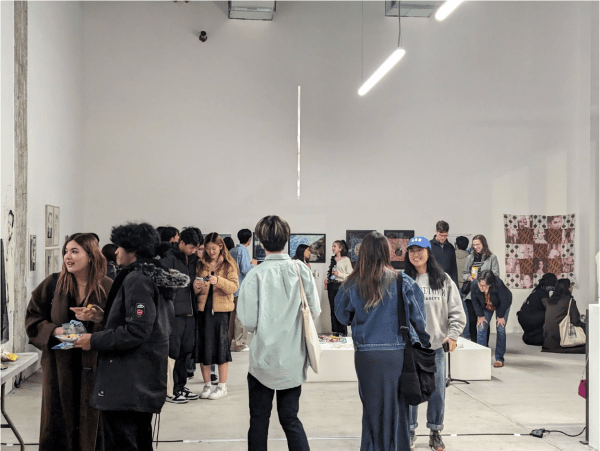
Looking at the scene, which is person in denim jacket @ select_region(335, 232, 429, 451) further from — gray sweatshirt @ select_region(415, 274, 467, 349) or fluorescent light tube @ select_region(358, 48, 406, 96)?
fluorescent light tube @ select_region(358, 48, 406, 96)

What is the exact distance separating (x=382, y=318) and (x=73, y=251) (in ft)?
6.18

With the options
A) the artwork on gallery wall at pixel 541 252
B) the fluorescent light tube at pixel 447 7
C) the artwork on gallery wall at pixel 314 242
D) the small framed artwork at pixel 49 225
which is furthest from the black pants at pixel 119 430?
the artwork on gallery wall at pixel 541 252

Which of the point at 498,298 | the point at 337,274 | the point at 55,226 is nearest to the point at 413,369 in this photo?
the point at 498,298

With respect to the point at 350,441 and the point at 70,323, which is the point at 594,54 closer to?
the point at 350,441

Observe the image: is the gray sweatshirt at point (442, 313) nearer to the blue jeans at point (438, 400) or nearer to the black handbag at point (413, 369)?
the blue jeans at point (438, 400)

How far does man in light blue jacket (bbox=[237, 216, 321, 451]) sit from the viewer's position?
3.60m

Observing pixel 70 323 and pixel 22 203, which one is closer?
pixel 70 323

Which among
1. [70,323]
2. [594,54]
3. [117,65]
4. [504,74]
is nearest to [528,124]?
[504,74]

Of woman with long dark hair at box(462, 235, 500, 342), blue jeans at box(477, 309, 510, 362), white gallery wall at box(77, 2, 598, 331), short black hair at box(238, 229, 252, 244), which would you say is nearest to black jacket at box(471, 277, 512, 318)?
blue jeans at box(477, 309, 510, 362)

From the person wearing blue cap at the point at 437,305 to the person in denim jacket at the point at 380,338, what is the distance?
2.29ft

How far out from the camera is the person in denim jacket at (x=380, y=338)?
3605 mm

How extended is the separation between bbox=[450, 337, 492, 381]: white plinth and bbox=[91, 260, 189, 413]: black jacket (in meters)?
4.71

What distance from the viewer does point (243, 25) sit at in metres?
11.2

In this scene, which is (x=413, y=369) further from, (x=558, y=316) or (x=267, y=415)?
(x=558, y=316)
